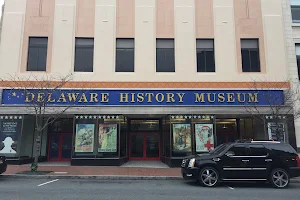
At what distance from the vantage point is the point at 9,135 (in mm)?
16891

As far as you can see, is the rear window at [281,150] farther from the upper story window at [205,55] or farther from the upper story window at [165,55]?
the upper story window at [165,55]

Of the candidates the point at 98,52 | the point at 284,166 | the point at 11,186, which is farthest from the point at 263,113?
the point at 11,186

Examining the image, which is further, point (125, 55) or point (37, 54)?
point (125, 55)

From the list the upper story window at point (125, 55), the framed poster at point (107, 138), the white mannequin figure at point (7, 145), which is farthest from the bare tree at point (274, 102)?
the white mannequin figure at point (7, 145)

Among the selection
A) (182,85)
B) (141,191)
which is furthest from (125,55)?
(141,191)

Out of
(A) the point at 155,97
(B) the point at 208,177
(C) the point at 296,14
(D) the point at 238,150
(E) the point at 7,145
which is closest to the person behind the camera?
(B) the point at 208,177

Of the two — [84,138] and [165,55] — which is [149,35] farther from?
[84,138]

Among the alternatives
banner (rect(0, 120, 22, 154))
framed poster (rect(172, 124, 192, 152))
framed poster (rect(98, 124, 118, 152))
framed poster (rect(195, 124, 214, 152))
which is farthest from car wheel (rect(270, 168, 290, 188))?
banner (rect(0, 120, 22, 154))

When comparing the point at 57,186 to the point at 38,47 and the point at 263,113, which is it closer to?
the point at 38,47

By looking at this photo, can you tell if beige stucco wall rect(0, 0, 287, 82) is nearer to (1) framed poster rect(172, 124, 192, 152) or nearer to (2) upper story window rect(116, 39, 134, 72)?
(2) upper story window rect(116, 39, 134, 72)

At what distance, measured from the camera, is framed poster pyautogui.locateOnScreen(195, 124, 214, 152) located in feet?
54.7

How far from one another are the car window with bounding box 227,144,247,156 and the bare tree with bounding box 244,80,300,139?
6372mm

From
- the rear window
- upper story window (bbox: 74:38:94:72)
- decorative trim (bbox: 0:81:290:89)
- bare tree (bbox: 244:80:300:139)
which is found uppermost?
upper story window (bbox: 74:38:94:72)

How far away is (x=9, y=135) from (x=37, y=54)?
17.8 feet
